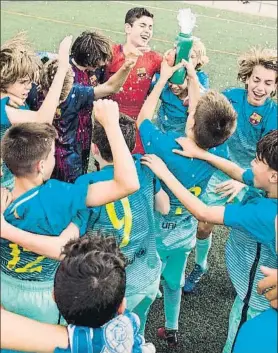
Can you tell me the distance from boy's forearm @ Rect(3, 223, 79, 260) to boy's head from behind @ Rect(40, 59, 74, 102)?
1.61 metres

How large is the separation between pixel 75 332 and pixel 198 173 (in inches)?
66.7

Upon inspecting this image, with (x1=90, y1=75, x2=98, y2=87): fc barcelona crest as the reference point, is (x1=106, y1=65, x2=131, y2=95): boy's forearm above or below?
above

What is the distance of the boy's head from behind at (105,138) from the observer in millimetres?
2953

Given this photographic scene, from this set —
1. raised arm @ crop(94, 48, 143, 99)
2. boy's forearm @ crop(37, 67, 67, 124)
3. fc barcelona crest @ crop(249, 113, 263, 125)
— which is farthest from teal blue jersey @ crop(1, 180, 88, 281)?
fc barcelona crest @ crop(249, 113, 263, 125)

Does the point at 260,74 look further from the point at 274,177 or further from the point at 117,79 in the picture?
the point at 274,177

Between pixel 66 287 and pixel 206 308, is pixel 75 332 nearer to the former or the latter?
pixel 66 287

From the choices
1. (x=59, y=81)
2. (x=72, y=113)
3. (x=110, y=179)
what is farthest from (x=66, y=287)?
(x=72, y=113)

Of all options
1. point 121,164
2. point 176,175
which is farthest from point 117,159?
point 176,175

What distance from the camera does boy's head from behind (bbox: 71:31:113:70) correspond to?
4.46 meters

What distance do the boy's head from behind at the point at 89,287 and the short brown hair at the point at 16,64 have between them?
72.6 inches

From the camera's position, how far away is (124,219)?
298 cm

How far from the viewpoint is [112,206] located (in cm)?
295

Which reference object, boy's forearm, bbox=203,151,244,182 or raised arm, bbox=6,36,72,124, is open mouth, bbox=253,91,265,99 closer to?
boy's forearm, bbox=203,151,244,182

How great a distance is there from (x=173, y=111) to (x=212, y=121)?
1.63m
